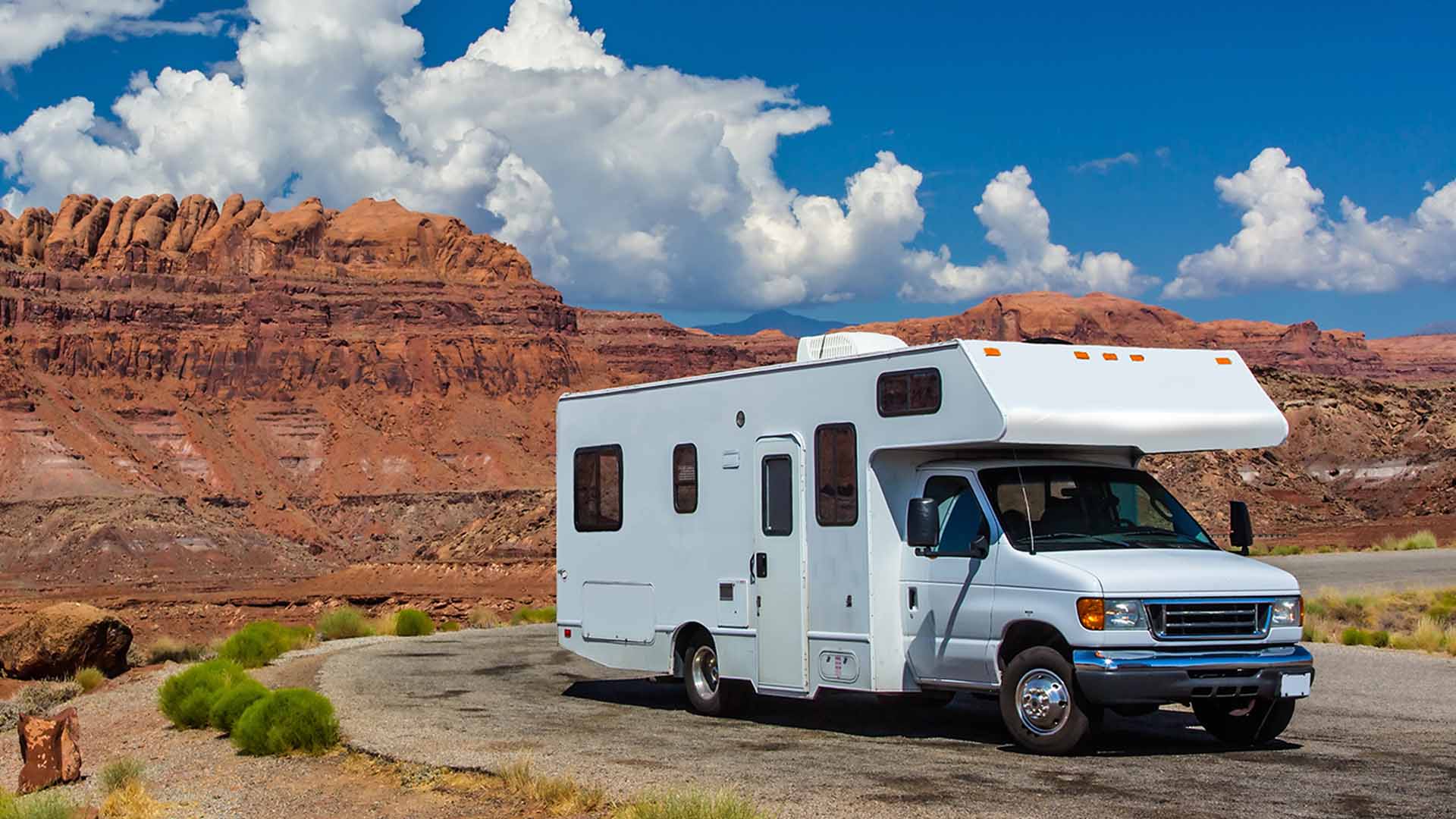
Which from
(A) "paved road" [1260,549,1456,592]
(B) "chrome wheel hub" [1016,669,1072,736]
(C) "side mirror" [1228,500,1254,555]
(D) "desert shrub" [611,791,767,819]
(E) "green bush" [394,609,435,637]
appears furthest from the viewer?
(A) "paved road" [1260,549,1456,592]

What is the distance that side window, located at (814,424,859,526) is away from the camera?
1262 centimetres

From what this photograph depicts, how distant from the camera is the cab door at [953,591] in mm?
11602

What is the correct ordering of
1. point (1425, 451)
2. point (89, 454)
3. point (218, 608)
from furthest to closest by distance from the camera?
point (89, 454)
point (1425, 451)
point (218, 608)

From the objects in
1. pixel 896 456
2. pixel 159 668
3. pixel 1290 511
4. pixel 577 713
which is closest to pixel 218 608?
pixel 159 668

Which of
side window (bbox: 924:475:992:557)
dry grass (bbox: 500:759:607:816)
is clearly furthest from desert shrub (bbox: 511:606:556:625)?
dry grass (bbox: 500:759:607:816)

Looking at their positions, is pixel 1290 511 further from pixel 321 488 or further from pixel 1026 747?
pixel 321 488

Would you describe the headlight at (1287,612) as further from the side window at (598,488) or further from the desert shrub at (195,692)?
the desert shrub at (195,692)

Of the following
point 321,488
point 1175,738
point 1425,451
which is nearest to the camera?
point 1175,738

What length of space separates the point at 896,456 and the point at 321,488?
351 feet

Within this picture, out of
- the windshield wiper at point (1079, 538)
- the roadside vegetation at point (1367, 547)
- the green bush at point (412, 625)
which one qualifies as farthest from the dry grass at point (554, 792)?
the roadside vegetation at point (1367, 547)

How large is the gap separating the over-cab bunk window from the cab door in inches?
22.3

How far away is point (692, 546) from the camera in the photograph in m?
14.3

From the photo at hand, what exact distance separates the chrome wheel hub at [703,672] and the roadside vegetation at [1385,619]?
10.9 metres

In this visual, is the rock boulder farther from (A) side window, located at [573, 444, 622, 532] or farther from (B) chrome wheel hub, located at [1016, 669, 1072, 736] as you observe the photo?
(B) chrome wheel hub, located at [1016, 669, 1072, 736]
